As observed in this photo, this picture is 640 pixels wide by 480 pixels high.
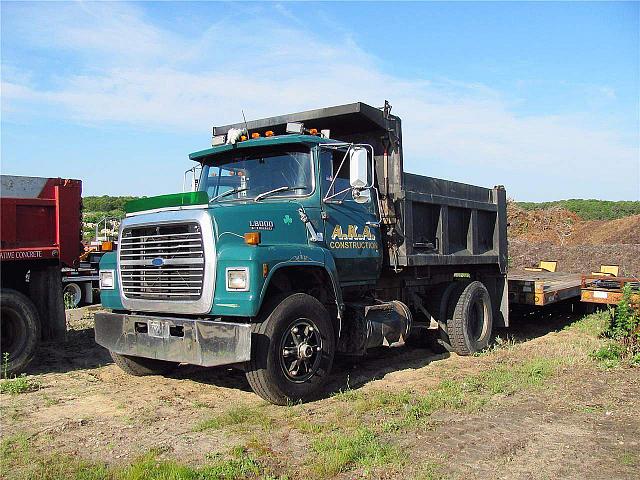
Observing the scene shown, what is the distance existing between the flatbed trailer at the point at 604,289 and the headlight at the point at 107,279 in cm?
765

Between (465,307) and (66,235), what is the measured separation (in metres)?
5.69

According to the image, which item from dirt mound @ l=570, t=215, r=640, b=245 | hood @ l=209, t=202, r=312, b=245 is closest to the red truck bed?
hood @ l=209, t=202, r=312, b=245

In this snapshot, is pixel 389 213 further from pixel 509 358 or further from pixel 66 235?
pixel 66 235

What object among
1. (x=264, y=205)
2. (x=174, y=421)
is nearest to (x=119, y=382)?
(x=174, y=421)

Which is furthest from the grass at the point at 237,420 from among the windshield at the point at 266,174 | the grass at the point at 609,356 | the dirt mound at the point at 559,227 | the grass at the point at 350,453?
the dirt mound at the point at 559,227

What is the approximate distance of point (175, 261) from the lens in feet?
20.5

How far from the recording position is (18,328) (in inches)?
303

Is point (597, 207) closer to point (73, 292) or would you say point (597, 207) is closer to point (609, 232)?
point (609, 232)

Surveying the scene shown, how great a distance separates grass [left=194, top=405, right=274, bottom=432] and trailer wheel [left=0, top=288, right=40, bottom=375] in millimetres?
3145

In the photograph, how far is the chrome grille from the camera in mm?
6137

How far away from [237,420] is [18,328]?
3.60m

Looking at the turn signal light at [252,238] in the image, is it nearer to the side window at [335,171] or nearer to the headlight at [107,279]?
the side window at [335,171]

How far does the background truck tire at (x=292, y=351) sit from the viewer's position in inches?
237

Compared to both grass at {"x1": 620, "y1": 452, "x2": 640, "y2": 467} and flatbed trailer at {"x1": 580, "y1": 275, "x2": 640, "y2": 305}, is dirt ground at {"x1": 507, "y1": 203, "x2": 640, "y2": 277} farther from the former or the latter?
grass at {"x1": 620, "y1": 452, "x2": 640, "y2": 467}
